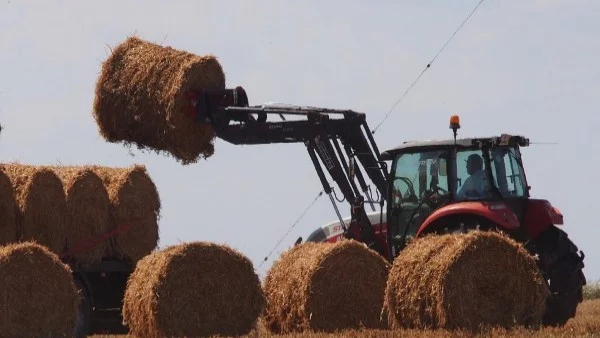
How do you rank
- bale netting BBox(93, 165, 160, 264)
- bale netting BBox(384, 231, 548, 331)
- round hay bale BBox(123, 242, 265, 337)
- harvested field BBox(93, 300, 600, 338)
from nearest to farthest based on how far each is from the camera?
harvested field BBox(93, 300, 600, 338) → bale netting BBox(384, 231, 548, 331) → round hay bale BBox(123, 242, 265, 337) → bale netting BBox(93, 165, 160, 264)

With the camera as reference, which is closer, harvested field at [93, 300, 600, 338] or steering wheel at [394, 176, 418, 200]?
harvested field at [93, 300, 600, 338]

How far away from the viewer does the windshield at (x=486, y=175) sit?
1491cm

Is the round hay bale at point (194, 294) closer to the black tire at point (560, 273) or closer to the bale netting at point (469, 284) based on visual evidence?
the bale netting at point (469, 284)

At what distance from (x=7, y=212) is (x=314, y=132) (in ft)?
11.6

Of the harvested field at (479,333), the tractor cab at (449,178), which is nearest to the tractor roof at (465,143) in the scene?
the tractor cab at (449,178)

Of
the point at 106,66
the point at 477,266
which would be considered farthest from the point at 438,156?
the point at 106,66

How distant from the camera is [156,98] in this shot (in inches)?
611

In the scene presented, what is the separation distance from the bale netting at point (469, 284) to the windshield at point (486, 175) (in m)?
1.22

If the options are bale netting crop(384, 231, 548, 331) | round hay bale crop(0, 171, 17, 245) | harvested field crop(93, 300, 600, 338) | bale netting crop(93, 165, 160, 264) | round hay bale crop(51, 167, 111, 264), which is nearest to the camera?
harvested field crop(93, 300, 600, 338)

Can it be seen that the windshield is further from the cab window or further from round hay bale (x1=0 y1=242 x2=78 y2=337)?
round hay bale (x1=0 y1=242 x2=78 y2=337)

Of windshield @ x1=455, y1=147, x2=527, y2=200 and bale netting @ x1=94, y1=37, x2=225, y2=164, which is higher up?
bale netting @ x1=94, y1=37, x2=225, y2=164

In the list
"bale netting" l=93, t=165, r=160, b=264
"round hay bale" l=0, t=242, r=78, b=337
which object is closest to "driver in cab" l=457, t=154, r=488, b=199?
"bale netting" l=93, t=165, r=160, b=264

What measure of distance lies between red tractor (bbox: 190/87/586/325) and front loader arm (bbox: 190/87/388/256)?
1cm

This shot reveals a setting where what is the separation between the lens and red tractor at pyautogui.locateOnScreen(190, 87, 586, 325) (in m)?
14.3
